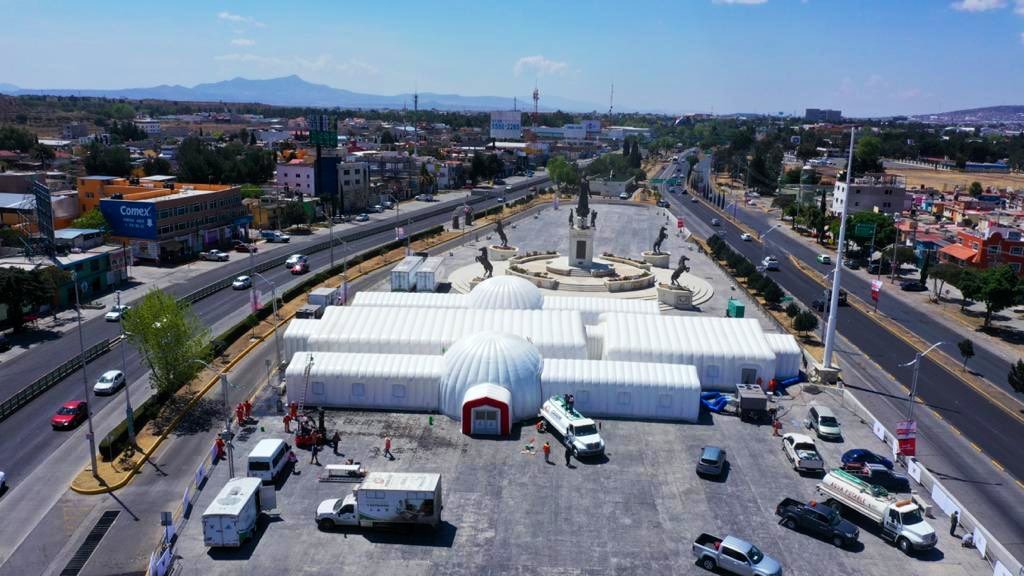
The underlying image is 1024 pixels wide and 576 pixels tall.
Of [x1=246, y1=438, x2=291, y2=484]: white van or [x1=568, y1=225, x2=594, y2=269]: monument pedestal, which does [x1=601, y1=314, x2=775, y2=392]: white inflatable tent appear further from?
[x1=568, y1=225, x2=594, y2=269]: monument pedestal

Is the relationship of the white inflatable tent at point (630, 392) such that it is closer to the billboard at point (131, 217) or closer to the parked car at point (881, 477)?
the parked car at point (881, 477)

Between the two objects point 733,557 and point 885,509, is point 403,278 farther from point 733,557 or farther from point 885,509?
point 885,509

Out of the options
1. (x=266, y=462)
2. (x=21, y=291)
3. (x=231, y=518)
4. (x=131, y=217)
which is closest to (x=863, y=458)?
(x=266, y=462)

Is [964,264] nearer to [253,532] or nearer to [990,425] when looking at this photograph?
[990,425]

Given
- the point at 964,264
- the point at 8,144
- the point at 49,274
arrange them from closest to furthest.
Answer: the point at 49,274 < the point at 964,264 < the point at 8,144

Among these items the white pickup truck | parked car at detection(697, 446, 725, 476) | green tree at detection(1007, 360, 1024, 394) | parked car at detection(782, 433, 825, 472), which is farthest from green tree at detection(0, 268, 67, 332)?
green tree at detection(1007, 360, 1024, 394)

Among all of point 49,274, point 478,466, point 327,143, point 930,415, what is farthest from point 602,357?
point 327,143

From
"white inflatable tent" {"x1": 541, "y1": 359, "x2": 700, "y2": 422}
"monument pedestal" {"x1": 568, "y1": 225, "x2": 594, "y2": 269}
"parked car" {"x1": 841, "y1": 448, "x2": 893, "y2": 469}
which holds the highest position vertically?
"monument pedestal" {"x1": 568, "y1": 225, "x2": 594, "y2": 269}
